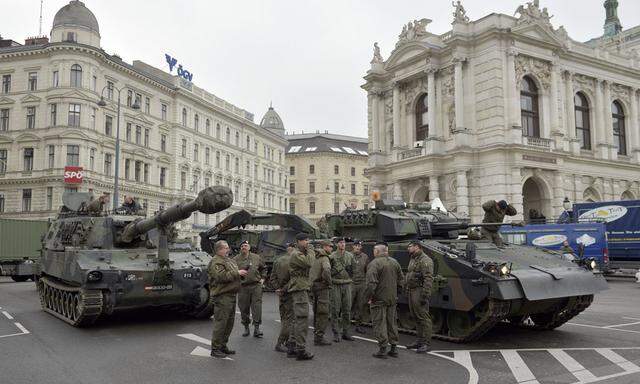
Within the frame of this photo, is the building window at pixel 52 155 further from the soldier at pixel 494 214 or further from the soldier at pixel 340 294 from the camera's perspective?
the soldier at pixel 494 214

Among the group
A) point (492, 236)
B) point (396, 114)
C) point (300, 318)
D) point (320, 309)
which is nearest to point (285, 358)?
point (300, 318)

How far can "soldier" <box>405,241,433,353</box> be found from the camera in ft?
28.4

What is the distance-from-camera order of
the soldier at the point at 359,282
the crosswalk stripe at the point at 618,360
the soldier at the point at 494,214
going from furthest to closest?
1. the soldier at the point at 494,214
2. the soldier at the point at 359,282
3. the crosswalk stripe at the point at 618,360

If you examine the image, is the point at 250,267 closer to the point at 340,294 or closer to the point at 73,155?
the point at 340,294

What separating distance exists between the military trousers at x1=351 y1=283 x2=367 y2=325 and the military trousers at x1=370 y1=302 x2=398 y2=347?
2.12 meters

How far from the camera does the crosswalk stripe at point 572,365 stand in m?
7.13

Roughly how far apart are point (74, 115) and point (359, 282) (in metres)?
35.0

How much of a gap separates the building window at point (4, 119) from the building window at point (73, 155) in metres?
6.18

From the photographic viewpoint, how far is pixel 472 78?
32469 millimetres

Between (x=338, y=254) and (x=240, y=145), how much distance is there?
50.9 metres

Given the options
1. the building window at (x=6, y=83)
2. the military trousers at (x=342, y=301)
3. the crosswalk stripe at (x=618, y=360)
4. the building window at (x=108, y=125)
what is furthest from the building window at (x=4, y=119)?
the crosswalk stripe at (x=618, y=360)

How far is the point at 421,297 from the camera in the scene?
8.67 meters

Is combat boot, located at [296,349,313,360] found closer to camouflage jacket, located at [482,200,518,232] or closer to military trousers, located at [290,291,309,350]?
military trousers, located at [290,291,309,350]

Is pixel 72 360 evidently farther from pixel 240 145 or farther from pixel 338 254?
pixel 240 145
